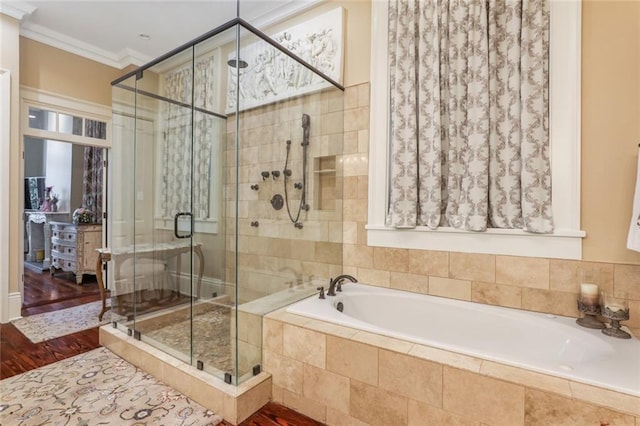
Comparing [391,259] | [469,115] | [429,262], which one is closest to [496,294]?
[429,262]

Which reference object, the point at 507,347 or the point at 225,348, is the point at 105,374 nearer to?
the point at 225,348

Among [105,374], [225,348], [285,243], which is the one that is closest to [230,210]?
[285,243]

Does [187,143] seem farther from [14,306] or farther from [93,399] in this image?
[14,306]

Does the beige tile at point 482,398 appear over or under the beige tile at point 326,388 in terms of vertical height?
over

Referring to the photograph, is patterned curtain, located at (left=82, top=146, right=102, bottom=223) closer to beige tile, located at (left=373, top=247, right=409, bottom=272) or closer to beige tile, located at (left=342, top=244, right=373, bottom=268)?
beige tile, located at (left=342, top=244, right=373, bottom=268)

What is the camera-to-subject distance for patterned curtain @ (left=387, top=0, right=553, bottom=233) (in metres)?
1.90

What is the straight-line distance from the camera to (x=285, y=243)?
2549mm

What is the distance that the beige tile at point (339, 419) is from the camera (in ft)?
5.15

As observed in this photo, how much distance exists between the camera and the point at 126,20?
335 cm

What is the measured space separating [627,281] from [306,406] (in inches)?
75.0

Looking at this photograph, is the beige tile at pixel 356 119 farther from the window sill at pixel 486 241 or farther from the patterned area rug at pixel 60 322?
the patterned area rug at pixel 60 322

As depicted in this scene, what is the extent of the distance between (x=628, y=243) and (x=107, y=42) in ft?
17.0

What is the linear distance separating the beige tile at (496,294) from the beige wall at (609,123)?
449mm

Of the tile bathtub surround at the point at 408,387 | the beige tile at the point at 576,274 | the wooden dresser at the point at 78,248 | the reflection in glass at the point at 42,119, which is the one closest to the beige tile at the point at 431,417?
the tile bathtub surround at the point at 408,387
